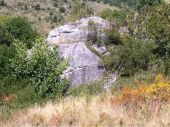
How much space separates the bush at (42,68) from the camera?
19.2 m

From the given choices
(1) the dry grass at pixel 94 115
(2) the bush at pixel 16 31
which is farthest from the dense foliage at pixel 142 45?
(1) the dry grass at pixel 94 115

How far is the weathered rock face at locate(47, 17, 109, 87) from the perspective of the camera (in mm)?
26009

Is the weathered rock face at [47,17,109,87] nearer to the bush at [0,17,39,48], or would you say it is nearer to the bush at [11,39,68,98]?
the bush at [0,17,39,48]

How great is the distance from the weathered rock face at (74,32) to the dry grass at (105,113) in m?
19.4

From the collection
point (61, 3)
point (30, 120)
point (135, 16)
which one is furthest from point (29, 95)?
point (61, 3)

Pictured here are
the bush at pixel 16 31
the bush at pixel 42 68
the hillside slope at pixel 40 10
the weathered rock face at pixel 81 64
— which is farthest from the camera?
the hillside slope at pixel 40 10

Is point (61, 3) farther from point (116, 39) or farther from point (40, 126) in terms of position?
point (40, 126)

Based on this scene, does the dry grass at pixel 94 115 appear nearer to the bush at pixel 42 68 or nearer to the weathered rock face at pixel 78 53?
the bush at pixel 42 68

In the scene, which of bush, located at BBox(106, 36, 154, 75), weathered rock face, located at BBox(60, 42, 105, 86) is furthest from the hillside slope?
bush, located at BBox(106, 36, 154, 75)

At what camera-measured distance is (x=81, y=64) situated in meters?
26.8

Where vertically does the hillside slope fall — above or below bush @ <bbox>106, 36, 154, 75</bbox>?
below

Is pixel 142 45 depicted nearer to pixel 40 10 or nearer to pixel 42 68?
pixel 42 68

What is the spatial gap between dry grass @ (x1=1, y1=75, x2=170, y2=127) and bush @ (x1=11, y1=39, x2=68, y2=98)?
8.89 metres

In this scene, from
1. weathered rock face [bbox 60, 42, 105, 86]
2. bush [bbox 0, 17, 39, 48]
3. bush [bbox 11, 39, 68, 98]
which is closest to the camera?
bush [bbox 11, 39, 68, 98]
